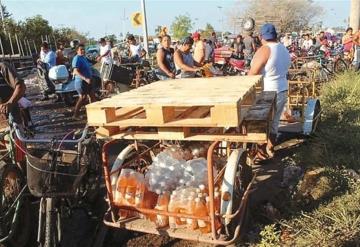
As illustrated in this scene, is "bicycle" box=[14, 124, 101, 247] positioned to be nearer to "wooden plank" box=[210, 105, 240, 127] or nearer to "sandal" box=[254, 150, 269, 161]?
"wooden plank" box=[210, 105, 240, 127]

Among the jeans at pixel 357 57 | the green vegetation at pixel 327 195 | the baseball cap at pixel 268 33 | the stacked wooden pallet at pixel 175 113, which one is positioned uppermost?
the baseball cap at pixel 268 33

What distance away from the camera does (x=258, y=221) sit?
13.7 ft

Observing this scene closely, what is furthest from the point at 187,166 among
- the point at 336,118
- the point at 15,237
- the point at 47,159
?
the point at 336,118

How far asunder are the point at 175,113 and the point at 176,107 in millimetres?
64

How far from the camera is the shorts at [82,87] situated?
9.56 metres

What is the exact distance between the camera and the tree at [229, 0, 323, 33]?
48228 millimetres

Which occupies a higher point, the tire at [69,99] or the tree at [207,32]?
the tire at [69,99]

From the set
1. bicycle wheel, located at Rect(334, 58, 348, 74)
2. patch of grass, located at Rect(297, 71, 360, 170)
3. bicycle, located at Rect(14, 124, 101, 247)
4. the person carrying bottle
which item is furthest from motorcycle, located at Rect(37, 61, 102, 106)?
bicycle, located at Rect(14, 124, 101, 247)

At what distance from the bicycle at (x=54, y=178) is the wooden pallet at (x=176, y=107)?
0.48 metres

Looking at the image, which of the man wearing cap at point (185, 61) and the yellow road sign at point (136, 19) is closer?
the man wearing cap at point (185, 61)

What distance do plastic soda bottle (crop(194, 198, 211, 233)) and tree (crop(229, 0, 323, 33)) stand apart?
45.4 metres

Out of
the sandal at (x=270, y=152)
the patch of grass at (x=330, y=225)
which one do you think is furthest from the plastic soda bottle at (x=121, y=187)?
the sandal at (x=270, y=152)

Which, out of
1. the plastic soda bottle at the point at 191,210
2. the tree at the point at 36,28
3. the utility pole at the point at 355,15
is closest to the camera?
the plastic soda bottle at the point at 191,210

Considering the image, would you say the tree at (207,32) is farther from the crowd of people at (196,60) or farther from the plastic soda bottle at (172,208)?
the plastic soda bottle at (172,208)
